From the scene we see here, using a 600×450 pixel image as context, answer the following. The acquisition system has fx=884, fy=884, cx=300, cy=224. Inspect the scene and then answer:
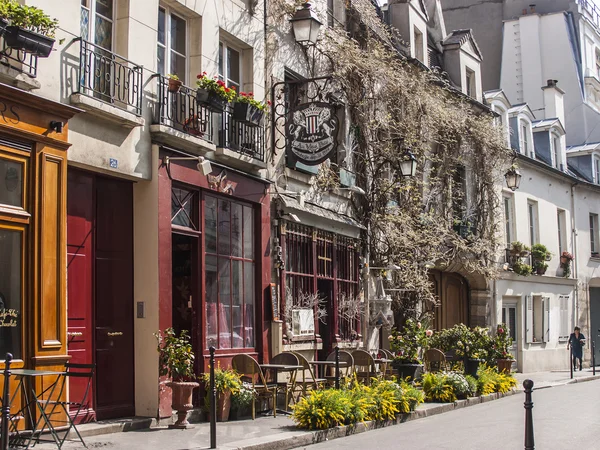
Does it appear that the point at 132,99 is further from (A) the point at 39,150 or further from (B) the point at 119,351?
(B) the point at 119,351

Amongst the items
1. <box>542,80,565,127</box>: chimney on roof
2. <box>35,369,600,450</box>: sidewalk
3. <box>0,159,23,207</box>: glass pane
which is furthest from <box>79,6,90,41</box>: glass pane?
<box>542,80,565,127</box>: chimney on roof

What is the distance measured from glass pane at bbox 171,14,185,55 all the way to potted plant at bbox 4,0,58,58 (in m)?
3.66

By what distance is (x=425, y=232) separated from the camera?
786 inches

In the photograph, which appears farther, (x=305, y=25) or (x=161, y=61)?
(x=305, y=25)

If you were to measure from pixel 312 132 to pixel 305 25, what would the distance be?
7.18 ft

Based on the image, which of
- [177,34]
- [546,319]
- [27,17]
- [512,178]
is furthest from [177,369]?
[546,319]

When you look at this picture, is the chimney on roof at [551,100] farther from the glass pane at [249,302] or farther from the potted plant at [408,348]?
the glass pane at [249,302]

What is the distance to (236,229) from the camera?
46.4 ft

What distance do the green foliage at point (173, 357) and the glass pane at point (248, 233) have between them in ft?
9.65

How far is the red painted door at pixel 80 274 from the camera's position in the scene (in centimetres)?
1078

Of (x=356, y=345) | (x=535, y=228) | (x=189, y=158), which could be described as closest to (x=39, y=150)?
(x=189, y=158)

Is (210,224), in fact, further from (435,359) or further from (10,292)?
(435,359)

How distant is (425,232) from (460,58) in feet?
24.7

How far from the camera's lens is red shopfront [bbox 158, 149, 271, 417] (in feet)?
39.8
